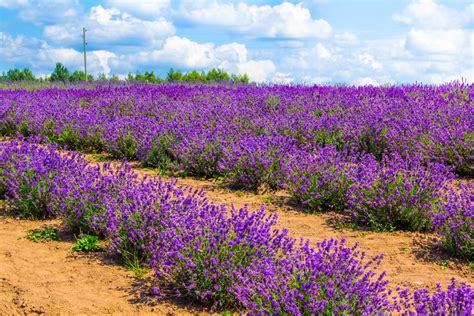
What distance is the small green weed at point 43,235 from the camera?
5324 millimetres

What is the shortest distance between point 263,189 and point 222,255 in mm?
3375

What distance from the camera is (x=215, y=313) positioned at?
3721mm

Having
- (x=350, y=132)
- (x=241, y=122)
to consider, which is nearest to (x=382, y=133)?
(x=350, y=132)

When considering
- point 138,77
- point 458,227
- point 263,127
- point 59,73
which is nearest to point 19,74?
point 59,73

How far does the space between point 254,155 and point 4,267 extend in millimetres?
3322

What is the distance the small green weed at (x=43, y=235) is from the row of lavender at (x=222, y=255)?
17 cm

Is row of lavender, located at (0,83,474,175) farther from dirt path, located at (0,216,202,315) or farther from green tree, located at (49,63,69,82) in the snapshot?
green tree, located at (49,63,69,82)

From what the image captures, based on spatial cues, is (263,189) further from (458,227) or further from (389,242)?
(458,227)

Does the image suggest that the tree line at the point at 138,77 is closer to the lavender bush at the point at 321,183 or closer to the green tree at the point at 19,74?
the green tree at the point at 19,74

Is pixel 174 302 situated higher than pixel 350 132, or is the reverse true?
pixel 350 132

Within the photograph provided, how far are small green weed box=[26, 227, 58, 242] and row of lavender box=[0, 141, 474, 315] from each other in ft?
0.56

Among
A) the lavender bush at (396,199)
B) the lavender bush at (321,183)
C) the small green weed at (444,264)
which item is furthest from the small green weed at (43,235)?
the small green weed at (444,264)

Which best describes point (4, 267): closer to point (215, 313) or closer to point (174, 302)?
point (174, 302)

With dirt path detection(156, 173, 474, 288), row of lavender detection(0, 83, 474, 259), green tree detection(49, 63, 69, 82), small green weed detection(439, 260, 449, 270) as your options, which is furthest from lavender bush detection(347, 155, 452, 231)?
green tree detection(49, 63, 69, 82)
